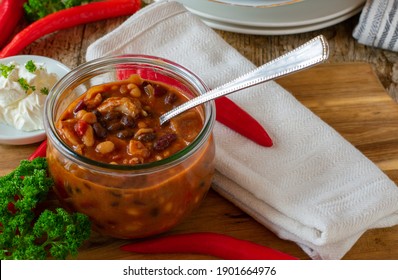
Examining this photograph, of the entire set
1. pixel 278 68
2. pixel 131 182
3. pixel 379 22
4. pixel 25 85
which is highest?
pixel 278 68

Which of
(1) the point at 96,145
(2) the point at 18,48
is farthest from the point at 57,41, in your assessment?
(1) the point at 96,145

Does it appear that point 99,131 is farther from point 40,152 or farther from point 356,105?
point 356,105

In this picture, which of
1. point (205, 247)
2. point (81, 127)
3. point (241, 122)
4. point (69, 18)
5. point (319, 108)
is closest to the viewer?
point (81, 127)

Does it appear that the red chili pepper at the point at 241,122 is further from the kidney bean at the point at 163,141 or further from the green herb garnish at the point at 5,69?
the green herb garnish at the point at 5,69

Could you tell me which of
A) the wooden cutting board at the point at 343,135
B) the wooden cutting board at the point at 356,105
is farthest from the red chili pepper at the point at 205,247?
the wooden cutting board at the point at 356,105

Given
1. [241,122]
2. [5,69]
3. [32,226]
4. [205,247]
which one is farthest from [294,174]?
[5,69]
